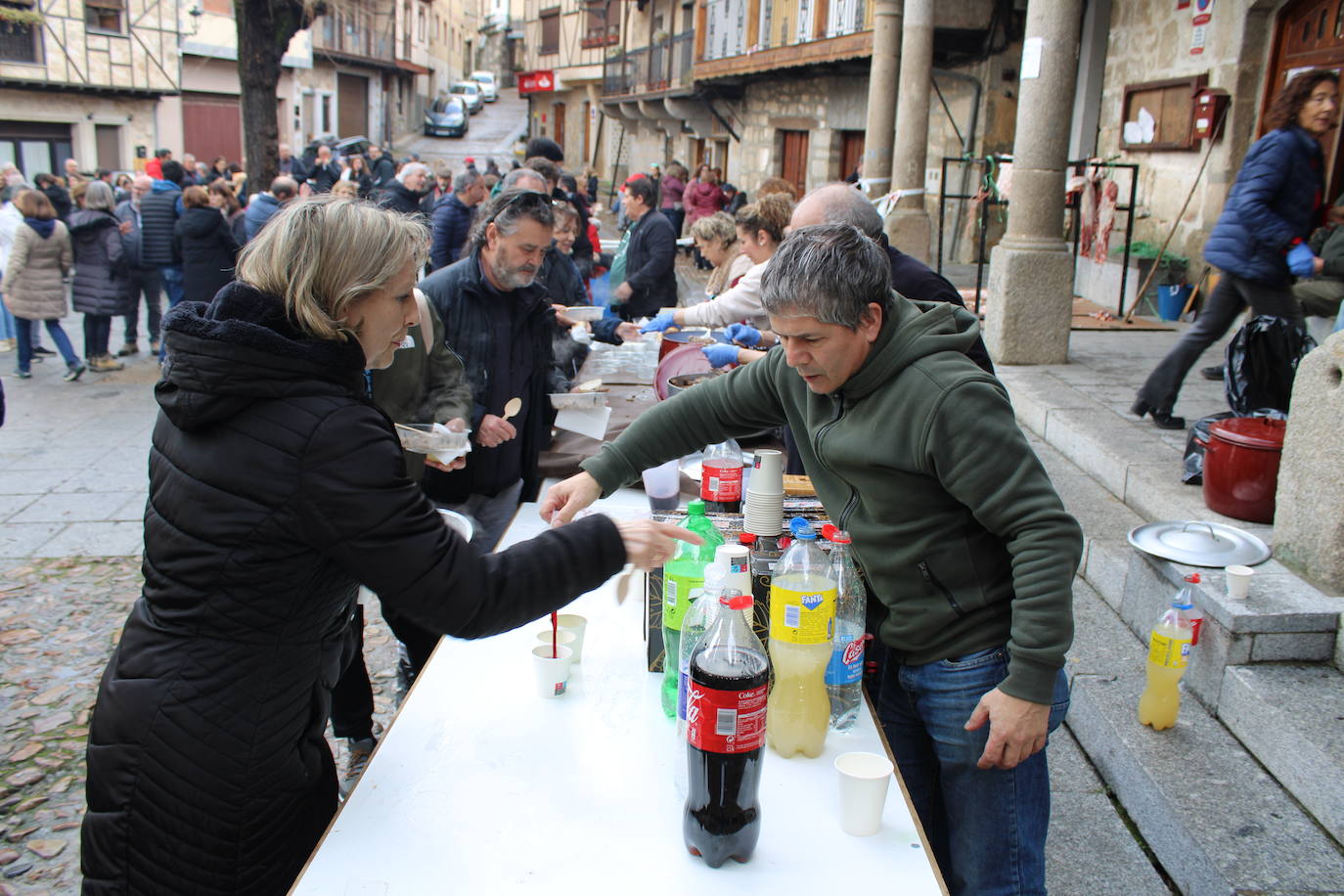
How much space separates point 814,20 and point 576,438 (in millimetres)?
14307

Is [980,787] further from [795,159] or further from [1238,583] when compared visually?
[795,159]

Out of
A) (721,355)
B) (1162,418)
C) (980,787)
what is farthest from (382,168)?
(980,787)

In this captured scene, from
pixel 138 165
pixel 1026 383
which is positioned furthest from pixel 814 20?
pixel 138 165

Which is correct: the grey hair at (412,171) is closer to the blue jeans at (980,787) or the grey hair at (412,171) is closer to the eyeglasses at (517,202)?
the eyeglasses at (517,202)

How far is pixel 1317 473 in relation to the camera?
3217mm

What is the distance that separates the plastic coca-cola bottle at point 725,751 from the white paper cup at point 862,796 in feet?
0.52

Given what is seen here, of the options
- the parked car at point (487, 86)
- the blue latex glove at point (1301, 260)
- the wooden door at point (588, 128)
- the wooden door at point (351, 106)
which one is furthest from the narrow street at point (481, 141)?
the blue latex glove at point (1301, 260)

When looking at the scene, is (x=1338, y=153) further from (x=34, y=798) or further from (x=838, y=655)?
(x=34, y=798)

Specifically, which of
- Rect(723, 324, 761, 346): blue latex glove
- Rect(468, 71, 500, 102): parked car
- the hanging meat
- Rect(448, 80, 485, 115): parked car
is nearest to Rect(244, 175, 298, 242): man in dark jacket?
Rect(723, 324, 761, 346): blue latex glove

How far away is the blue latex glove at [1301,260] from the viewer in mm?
4816

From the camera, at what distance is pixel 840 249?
1884 mm

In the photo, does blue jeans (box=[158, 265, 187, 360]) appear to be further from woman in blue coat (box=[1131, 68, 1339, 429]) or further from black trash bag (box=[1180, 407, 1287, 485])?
black trash bag (box=[1180, 407, 1287, 485])

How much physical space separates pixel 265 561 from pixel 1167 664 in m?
2.59

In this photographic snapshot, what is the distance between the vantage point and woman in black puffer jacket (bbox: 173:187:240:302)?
9492 mm
